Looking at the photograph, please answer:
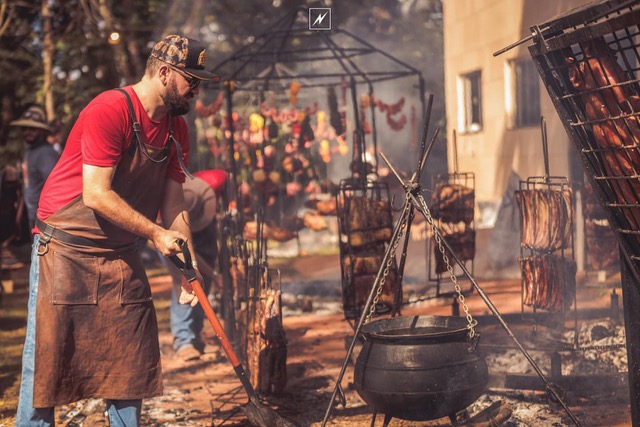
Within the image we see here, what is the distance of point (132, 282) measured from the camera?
4.95 meters

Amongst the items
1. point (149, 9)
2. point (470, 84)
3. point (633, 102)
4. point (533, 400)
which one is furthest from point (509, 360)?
point (149, 9)

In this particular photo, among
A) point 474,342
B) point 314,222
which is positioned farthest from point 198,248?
point 314,222

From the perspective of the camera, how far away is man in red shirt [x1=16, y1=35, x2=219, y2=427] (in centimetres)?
463

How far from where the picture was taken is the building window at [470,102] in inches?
612

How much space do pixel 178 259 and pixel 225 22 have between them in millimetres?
28215

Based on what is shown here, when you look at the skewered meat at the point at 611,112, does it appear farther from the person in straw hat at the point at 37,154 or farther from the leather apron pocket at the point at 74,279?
the person in straw hat at the point at 37,154

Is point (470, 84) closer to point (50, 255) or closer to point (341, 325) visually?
point (341, 325)

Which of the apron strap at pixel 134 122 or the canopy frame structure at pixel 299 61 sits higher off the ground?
the canopy frame structure at pixel 299 61

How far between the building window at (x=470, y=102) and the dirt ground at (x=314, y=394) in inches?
203

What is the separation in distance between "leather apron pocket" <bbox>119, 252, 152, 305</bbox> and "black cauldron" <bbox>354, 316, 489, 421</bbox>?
4.48 ft

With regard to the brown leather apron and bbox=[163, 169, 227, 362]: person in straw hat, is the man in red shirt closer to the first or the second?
the brown leather apron

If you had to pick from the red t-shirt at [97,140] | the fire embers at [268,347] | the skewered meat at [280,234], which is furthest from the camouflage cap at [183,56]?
the skewered meat at [280,234]

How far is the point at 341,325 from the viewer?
1025cm

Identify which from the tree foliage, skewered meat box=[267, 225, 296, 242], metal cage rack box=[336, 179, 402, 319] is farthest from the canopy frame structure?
the tree foliage
